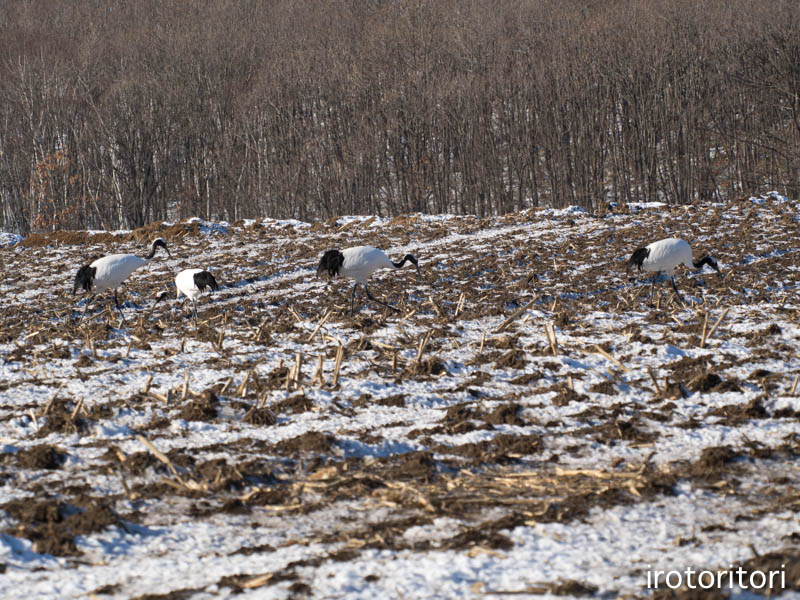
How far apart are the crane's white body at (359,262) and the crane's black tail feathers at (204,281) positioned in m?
1.86

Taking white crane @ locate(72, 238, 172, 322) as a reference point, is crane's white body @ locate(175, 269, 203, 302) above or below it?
below

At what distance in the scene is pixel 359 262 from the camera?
481 inches

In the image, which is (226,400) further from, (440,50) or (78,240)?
(440,50)

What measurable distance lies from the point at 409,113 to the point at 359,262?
1020 inches

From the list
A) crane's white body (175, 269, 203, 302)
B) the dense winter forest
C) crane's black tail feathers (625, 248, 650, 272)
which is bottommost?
crane's black tail feathers (625, 248, 650, 272)

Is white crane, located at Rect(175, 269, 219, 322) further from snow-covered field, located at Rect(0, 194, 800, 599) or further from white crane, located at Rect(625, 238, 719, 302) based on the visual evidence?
white crane, located at Rect(625, 238, 719, 302)

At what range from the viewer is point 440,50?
4362 centimetres

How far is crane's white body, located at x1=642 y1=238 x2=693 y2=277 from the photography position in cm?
1220

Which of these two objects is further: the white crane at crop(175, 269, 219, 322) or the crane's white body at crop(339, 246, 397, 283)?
the crane's white body at crop(339, 246, 397, 283)

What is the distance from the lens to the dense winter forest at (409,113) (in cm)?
3288

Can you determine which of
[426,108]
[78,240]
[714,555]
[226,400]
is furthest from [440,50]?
[714,555]

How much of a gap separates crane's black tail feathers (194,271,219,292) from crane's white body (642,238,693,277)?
6377mm

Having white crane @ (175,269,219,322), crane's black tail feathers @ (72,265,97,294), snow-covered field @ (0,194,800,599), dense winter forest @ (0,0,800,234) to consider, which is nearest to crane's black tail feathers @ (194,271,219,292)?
white crane @ (175,269,219,322)

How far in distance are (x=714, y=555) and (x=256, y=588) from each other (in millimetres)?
2290
